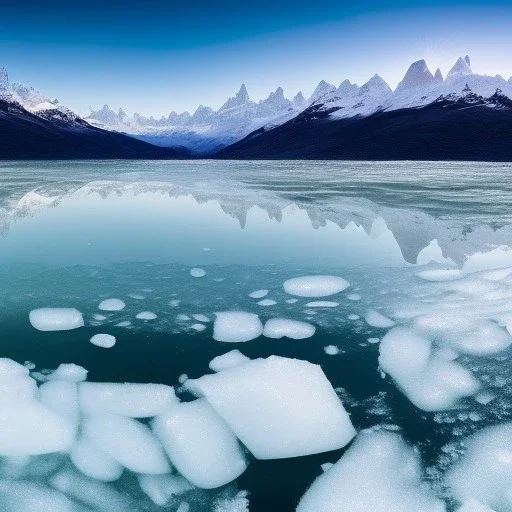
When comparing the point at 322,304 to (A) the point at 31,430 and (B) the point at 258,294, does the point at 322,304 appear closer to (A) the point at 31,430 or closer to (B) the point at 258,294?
(B) the point at 258,294

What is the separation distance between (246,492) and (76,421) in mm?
1115

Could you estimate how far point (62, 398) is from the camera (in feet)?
8.59

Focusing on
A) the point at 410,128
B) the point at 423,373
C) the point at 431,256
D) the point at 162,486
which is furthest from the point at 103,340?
the point at 410,128

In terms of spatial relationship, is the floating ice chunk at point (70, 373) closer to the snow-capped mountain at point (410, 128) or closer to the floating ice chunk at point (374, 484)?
the floating ice chunk at point (374, 484)

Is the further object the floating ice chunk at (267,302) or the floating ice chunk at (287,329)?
the floating ice chunk at (267,302)

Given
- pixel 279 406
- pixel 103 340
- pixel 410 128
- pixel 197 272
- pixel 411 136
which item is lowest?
pixel 279 406

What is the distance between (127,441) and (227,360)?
95cm

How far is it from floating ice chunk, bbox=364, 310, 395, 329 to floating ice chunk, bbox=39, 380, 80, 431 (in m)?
2.41

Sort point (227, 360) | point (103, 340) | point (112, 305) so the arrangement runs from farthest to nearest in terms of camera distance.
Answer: point (112, 305), point (103, 340), point (227, 360)

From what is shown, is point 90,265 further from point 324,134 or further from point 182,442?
point 324,134

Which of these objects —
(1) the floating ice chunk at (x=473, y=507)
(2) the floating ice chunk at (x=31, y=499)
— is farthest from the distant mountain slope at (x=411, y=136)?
(2) the floating ice chunk at (x=31, y=499)

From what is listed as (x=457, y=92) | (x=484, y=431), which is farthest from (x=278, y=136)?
(x=484, y=431)

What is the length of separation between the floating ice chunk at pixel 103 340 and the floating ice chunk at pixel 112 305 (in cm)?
58

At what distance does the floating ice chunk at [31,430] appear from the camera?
2.23 m
